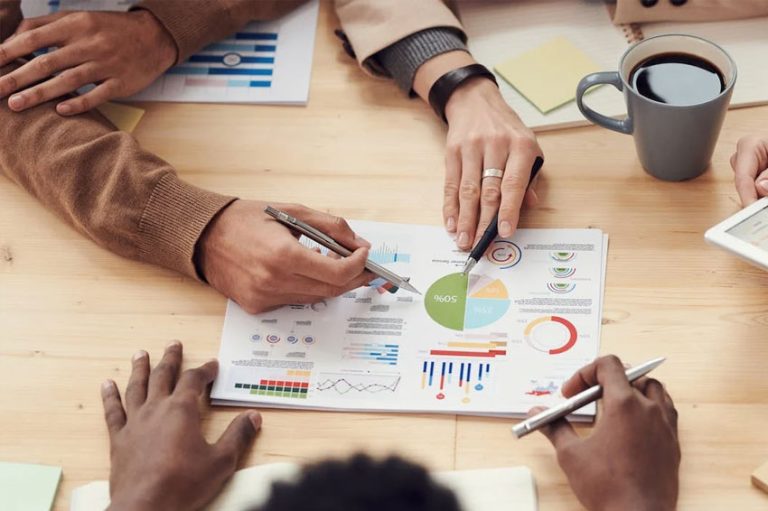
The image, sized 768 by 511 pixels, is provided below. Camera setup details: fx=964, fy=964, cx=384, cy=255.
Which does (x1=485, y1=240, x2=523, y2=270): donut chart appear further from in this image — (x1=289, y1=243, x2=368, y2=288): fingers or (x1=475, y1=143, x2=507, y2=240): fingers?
(x1=289, y1=243, x2=368, y2=288): fingers

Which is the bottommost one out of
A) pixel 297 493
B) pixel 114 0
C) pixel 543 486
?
pixel 543 486

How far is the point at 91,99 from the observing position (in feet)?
4.12

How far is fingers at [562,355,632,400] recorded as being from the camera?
0.91 meters

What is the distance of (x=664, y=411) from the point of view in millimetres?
928

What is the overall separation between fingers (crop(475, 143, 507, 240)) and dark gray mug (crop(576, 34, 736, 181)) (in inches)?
4.5

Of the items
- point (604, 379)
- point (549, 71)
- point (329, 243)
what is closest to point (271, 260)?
point (329, 243)

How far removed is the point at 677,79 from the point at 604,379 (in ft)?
1.27

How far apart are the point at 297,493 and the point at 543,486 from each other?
45 centimetres

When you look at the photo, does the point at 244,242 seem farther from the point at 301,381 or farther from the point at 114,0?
the point at 114,0

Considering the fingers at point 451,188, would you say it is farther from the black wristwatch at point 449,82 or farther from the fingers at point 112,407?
the fingers at point 112,407

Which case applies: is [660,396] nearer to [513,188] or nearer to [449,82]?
[513,188]

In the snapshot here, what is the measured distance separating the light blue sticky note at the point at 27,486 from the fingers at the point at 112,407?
2.7 inches

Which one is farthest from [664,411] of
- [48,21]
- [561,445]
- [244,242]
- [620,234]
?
[48,21]

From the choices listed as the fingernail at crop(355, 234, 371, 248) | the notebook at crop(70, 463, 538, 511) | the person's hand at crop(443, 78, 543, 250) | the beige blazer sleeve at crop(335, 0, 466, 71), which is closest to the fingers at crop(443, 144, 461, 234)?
the person's hand at crop(443, 78, 543, 250)
